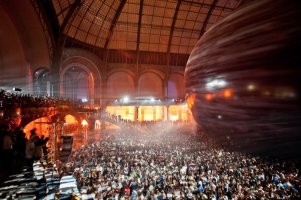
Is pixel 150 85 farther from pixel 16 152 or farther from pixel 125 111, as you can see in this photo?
pixel 16 152

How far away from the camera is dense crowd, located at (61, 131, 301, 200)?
23.9 ft

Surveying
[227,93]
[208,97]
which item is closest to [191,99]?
[208,97]

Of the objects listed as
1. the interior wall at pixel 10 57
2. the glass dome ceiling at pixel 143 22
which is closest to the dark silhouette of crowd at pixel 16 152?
the interior wall at pixel 10 57

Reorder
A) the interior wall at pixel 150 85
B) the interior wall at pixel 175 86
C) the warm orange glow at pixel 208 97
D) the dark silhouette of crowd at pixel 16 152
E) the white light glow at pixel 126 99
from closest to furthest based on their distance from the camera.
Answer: the warm orange glow at pixel 208 97 < the dark silhouette of crowd at pixel 16 152 < the white light glow at pixel 126 99 < the interior wall at pixel 150 85 < the interior wall at pixel 175 86

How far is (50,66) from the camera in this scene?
24812mm

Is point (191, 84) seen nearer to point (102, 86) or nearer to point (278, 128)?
point (278, 128)

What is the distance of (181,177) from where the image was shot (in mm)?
8969

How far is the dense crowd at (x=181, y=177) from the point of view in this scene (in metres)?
7.29

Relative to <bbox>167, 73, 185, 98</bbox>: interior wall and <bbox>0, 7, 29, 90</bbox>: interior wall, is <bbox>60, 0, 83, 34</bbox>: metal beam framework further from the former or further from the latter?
<bbox>167, 73, 185, 98</bbox>: interior wall

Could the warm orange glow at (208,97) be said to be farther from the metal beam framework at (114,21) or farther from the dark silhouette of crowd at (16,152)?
the metal beam framework at (114,21)

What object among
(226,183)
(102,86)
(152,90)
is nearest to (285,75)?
(226,183)

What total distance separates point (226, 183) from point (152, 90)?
2762 centimetres

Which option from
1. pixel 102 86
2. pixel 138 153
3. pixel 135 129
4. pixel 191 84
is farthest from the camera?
pixel 102 86

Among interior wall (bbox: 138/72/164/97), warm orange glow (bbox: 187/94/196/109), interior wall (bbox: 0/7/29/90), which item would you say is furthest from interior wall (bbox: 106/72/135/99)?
warm orange glow (bbox: 187/94/196/109)
